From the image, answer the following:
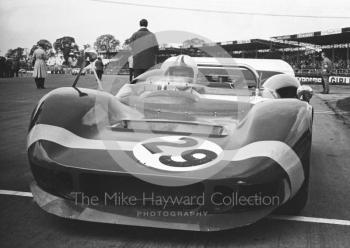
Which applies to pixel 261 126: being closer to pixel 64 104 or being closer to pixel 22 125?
pixel 64 104

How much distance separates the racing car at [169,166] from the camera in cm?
228

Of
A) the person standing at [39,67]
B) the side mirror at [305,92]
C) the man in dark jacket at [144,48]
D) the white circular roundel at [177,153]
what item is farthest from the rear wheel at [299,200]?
the person standing at [39,67]

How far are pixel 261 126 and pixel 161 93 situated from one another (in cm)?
131

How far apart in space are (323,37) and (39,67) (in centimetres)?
2610

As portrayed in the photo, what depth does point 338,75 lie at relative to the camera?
78.7 ft

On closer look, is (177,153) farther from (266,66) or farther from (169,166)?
(266,66)

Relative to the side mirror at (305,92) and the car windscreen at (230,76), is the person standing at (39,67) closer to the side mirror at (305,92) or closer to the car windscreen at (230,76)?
the car windscreen at (230,76)

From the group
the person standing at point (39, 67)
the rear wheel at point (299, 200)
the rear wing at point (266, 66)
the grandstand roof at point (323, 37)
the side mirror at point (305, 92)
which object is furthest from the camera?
the grandstand roof at point (323, 37)

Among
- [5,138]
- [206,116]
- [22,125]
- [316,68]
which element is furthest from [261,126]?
[316,68]

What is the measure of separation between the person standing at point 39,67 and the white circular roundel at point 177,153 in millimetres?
11773

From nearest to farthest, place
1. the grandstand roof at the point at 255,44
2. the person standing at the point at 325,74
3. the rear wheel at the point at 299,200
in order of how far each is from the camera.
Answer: the rear wheel at the point at 299,200
the person standing at the point at 325,74
the grandstand roof at the point at 255,44

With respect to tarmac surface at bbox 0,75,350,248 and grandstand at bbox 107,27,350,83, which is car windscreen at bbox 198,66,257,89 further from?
grandstand at bbox 107,27,350,83

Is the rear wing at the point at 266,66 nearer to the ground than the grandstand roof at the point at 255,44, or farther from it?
nearer to the ground

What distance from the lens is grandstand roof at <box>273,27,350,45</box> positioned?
99.8 ft
